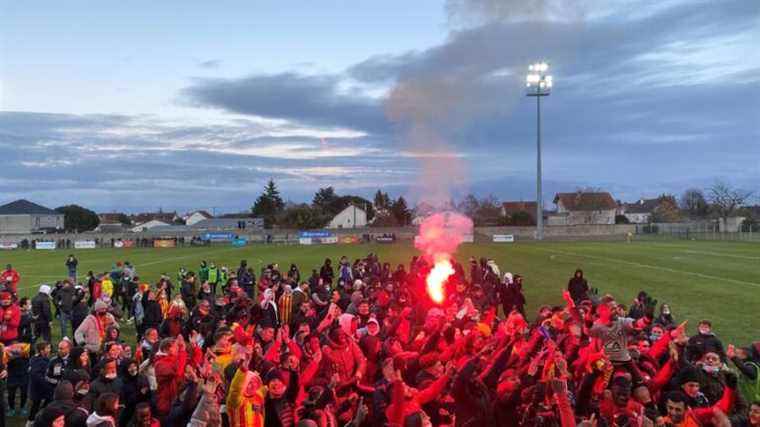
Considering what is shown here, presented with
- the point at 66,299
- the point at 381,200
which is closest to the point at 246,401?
the point at 66,299

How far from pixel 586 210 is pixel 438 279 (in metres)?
92.9

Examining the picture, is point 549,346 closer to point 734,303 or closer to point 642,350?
point 642,350

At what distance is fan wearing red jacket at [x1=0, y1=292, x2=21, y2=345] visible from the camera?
1054 centimetres

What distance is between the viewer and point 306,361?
7.91 m

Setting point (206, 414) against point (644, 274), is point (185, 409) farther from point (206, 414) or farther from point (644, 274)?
point (644, 274)

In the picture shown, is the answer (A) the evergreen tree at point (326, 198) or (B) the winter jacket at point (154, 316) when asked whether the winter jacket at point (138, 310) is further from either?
(A) the evergreen tree at point (326, 198)

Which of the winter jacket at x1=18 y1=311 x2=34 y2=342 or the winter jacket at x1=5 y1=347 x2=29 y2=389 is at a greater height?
the winter jacket at x1=18 y1=311 x2=34 y2=342

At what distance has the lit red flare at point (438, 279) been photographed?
16320mm

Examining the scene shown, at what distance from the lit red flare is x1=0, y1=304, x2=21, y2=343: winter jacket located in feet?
29.1

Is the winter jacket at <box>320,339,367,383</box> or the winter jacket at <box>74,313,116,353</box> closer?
the winter jacket at <box>320,339,367,383</box>

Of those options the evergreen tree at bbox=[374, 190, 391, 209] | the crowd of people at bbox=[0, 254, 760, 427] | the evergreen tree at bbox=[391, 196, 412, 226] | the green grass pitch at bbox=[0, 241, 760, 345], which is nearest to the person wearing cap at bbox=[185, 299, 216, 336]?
the crowd of people at bbox=[0, 254, 760, 427]

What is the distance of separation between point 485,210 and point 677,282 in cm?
6160

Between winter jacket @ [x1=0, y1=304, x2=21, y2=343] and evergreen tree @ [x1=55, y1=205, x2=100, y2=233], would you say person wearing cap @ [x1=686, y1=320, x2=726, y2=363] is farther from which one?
evergreen tree @ [x1=55, y1=205, x2=100, y2=233]

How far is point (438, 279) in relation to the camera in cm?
1906
